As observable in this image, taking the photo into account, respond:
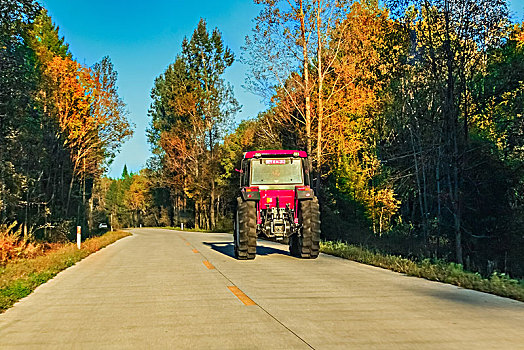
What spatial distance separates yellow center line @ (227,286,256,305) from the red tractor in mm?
5015

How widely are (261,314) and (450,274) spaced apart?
529 cm

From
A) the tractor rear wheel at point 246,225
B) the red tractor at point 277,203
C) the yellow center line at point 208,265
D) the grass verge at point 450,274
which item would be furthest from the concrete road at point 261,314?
the red tractor at point 277,203

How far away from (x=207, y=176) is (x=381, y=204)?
24908mm

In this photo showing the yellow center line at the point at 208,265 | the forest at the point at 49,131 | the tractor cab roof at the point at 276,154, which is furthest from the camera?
the forest at the point at 49,131

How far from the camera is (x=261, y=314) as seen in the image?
6.74 meters

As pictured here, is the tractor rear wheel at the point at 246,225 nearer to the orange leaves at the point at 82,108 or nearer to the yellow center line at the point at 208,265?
the yellow center line at the point at 208,265

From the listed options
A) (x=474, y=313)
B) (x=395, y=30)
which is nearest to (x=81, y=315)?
(x=474, y=313)

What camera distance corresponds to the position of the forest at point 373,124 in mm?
15977

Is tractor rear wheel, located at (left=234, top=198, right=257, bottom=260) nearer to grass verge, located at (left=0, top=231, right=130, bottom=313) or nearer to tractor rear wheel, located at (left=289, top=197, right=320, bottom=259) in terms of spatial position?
tractor rear wheel, located at (left=289, top=197, right=320, bottom=259)

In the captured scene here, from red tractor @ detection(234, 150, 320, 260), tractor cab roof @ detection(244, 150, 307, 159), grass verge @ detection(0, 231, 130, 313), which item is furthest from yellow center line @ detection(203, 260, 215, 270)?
grass verge @ detection(0, 231, 130, 313)

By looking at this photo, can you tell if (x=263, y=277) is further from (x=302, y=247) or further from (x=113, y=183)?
(x=113, y=183)

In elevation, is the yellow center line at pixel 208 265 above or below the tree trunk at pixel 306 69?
below

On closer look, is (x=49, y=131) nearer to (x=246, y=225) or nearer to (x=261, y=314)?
(x=246, y=225)

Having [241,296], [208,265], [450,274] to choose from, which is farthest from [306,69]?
[241,296]
